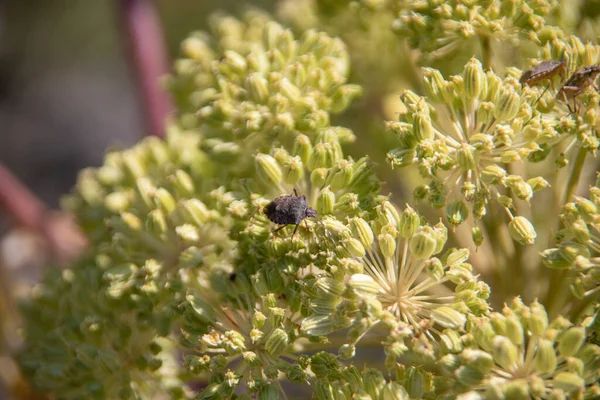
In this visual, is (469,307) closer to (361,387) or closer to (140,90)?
(361,387)

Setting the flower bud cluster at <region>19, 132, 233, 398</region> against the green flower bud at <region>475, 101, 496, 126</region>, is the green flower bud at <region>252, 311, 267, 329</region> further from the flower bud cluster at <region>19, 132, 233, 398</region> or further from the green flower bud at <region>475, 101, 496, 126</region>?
the green flower bud at <region>475, 101, 496, 126</region>

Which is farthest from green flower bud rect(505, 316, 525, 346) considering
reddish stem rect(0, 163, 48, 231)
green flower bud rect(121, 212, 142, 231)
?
reddish stem rect(0, 163, 48, 231)

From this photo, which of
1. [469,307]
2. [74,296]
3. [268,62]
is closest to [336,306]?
[469,307]

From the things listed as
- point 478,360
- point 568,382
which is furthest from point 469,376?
point 568,382

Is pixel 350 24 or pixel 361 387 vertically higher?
pixel 350 24

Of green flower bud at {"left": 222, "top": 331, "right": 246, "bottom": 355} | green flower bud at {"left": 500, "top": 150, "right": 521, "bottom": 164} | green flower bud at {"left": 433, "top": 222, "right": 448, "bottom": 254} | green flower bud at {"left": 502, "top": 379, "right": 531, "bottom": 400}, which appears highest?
green flower bud at {"left": 500, "top": 150, "right": 521, "bottom": 164}

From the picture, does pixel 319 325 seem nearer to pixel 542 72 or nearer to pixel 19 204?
pixel 542 72

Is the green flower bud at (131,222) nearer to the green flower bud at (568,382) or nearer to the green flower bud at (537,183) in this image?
the green flower bud at (537,183)
